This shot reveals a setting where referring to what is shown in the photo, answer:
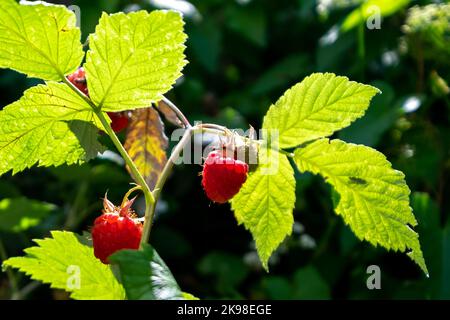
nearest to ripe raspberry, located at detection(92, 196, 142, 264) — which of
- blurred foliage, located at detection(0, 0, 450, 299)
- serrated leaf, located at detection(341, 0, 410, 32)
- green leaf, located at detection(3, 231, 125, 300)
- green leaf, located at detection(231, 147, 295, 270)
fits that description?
green leaf, located at detection(3, 231, 125, 300)

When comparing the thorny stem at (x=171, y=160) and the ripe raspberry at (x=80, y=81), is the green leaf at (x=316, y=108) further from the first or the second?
the ripe raspberry at (x=80, y=81)

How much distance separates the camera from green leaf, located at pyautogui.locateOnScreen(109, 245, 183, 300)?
58cm

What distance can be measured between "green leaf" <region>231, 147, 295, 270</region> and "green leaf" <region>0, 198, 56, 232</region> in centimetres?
68

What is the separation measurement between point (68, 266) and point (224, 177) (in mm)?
172

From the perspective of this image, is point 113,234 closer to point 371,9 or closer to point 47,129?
point 47,129

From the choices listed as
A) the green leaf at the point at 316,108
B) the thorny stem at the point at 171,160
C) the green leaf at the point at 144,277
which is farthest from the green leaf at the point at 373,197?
the green leaf at the point at 144,277

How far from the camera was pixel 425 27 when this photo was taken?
150 cm

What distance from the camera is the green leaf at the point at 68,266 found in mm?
689

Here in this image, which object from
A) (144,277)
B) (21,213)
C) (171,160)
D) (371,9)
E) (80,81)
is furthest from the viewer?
(371,9)

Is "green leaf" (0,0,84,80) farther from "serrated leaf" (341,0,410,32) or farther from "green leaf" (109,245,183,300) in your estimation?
"serrated leaf" (341,0,410,32)

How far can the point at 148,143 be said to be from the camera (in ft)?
3.03

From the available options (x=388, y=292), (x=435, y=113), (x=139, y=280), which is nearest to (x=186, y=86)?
(x=435, y=113)

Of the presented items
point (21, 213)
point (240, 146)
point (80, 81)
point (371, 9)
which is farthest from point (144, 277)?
point (371, 9)
